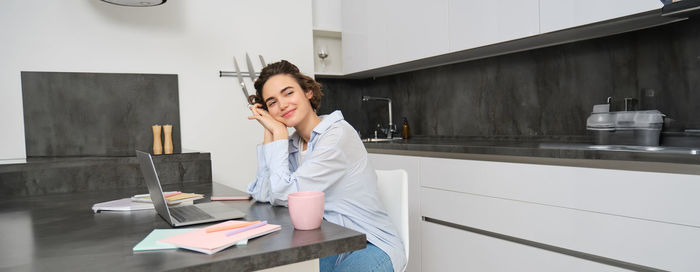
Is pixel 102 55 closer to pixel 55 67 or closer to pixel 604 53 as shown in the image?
pixel 55 67

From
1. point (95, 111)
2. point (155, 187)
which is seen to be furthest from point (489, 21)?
point (95, 111)

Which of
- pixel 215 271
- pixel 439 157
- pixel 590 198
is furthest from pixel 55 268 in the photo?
pixel 439 157

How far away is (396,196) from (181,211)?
70 centimetres

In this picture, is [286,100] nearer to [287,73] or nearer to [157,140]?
[287,73]

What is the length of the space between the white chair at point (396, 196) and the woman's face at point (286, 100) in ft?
1.24

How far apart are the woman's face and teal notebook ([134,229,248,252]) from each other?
725 mm

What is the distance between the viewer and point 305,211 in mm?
→ 987

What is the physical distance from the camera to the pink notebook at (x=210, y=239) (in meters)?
0.84

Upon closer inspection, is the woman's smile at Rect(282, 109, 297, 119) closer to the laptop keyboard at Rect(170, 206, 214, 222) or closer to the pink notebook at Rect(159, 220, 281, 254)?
the laptop keyboard at Rect(170, 206, 214, 222)

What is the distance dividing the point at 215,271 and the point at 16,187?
1579 millimetres

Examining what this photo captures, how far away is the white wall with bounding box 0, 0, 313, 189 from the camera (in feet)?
8.96

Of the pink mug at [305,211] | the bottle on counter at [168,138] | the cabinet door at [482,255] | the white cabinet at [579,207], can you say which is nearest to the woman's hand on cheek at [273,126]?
the pink mug at [305,211]

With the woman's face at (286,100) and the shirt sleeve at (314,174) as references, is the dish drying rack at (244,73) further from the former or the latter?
the shirt sleeve at (314,174)

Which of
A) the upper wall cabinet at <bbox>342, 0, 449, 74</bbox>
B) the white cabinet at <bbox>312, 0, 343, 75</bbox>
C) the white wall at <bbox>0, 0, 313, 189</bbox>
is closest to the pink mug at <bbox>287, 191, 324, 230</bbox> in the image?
the upper wall cabinet at <bbox>342, 0, 449, 74</bbox>
